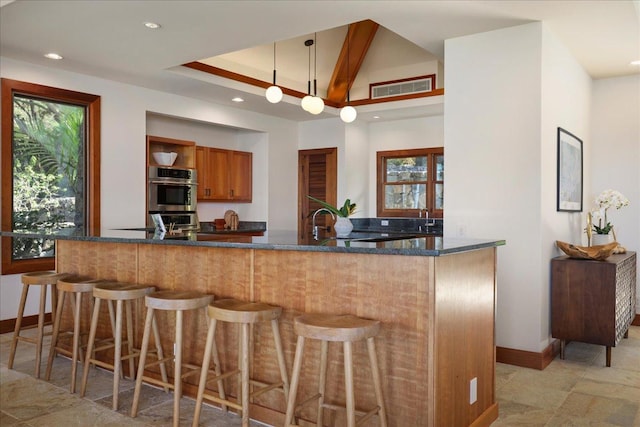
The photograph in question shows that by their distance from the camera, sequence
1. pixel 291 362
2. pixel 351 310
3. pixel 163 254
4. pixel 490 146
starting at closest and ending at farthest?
pixel 351 310
pixel 291 362
pixel 163 254
pixel 490 146

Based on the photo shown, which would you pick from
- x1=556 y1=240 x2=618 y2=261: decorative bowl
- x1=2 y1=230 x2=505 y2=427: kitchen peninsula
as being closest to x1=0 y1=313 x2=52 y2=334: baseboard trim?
x1=2 y1=230 x2=505 y2=427: kitchen peninsula

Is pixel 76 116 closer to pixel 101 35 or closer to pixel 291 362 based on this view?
pixel 101 35

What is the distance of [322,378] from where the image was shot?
245cm

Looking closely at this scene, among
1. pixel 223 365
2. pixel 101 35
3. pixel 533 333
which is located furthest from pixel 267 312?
pixel 101 35

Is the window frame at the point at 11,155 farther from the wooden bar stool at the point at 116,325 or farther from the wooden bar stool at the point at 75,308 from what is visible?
the wooden bar stool at the point at 116,325

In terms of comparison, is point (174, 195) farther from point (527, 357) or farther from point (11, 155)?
point (527, 357)

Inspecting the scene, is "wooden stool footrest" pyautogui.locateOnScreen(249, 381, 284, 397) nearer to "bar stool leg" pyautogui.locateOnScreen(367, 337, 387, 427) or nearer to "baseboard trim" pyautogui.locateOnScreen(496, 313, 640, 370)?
"bar stool leg" pyautogui.locateOnScreen(367, 337, 387, 427)

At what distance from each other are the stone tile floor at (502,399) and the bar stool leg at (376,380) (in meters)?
0.91

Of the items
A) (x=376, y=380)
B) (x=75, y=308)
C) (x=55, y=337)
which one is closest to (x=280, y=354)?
(x=376, y=380)

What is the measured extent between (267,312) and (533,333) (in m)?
2.37

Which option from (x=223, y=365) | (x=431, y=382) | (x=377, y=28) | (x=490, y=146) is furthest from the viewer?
(x=377, y=28)

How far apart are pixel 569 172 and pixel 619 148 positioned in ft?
4.33

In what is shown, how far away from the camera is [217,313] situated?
252 centimetres

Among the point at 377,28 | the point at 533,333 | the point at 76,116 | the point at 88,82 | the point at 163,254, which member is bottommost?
the point at 533,333
